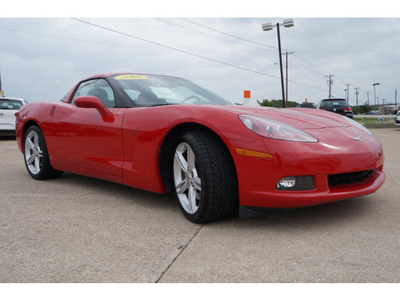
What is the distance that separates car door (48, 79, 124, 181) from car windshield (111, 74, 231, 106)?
0.16m

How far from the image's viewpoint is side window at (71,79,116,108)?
3.58 meters

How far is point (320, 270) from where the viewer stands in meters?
1.94

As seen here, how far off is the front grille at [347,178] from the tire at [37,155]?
10.3 ft

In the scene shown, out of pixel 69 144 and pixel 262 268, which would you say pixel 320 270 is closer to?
pixel 262 268

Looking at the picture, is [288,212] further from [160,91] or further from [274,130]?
[160,91]

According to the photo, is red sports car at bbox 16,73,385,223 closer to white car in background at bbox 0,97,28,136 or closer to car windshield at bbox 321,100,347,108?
white car in background at bbox 0,97,28,136

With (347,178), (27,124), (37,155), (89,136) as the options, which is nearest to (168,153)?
(89,136)

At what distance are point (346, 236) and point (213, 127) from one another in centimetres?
107

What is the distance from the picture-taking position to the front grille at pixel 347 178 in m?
2.54

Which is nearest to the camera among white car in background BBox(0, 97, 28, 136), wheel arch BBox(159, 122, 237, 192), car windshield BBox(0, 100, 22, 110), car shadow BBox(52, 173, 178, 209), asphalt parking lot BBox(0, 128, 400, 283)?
asphalt parking lot BBox(0, 128, 400, 283)

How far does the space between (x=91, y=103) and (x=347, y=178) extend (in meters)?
2.10

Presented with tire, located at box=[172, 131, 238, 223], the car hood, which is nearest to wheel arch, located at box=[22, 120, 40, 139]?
tire, located at box=[172, 131, 238, 223]

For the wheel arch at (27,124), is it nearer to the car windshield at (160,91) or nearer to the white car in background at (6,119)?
the car windshield at (160,91)

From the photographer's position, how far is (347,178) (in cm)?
260
